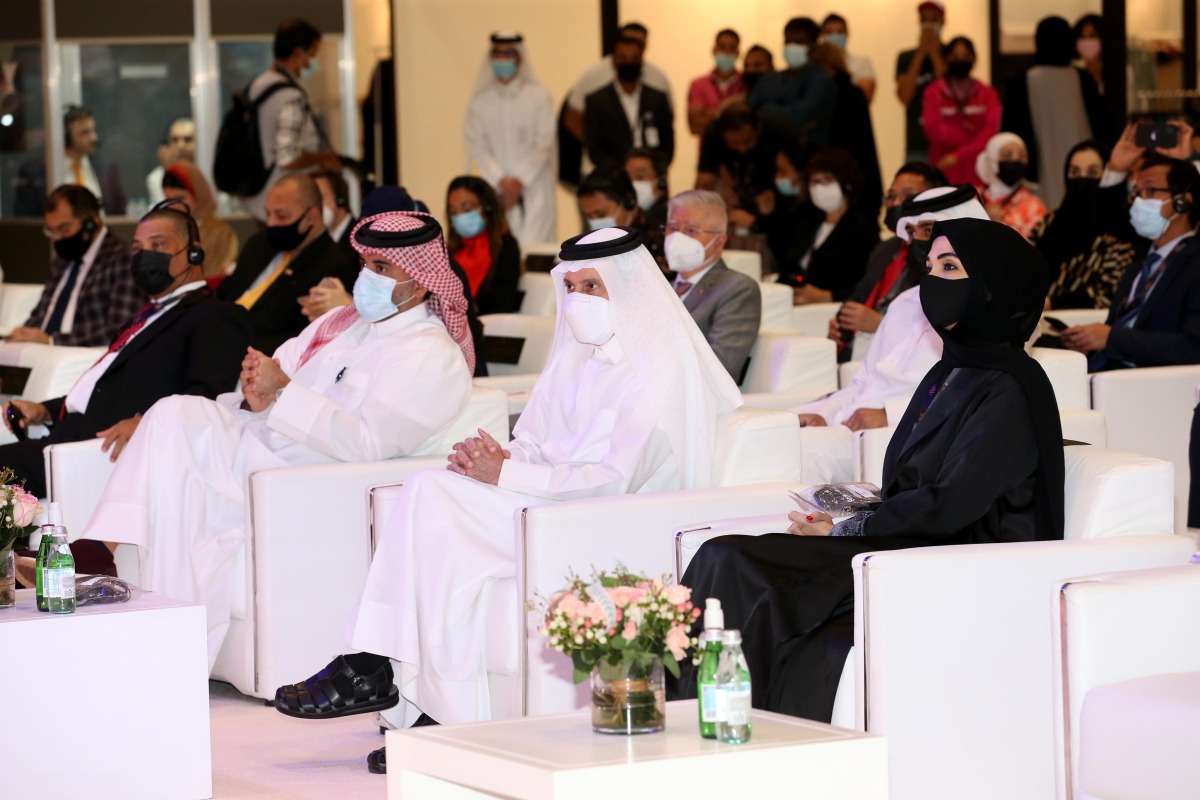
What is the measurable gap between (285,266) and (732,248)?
2.76m

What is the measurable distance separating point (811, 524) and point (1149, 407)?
2685 millimetres

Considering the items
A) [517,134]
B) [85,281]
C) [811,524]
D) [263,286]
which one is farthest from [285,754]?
[517,134]

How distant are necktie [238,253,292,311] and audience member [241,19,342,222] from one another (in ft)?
10.2

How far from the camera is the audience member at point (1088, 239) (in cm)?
847

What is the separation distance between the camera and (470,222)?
8.75 metres

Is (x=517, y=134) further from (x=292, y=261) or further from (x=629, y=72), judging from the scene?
(x=292, y=261)

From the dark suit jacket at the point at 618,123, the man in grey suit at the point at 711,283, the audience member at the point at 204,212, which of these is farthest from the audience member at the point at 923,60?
the man in grey suit at the point at 711,283

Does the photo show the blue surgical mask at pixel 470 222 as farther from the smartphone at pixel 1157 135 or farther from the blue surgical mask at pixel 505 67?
the smartphone at pixel 1157 135

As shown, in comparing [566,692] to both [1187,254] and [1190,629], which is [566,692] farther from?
[1187,254]

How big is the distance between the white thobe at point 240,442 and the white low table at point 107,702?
1.18 m

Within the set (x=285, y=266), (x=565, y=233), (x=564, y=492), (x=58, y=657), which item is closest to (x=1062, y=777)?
(x=564, y=492)

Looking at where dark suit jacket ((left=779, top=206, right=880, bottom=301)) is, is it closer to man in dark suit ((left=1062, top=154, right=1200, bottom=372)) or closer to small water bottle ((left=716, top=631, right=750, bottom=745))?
man in dark suit ((left=1062, top=154, right=1200, bottom=372))

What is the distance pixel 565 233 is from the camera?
1352 centimetres

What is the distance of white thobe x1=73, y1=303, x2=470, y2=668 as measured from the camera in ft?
18.4
